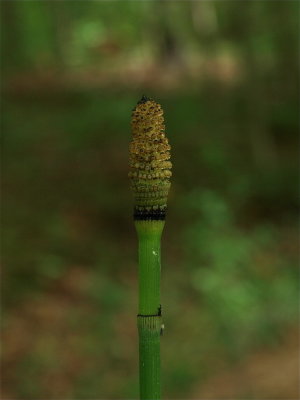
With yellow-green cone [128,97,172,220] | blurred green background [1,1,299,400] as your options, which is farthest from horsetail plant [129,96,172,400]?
blurred green background [1,1,299,400]

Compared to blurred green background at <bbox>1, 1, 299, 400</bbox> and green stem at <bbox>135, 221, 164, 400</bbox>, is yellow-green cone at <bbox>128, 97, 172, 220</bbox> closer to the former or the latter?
green stem at <bbox>135, 221, 164, 400</bbox>

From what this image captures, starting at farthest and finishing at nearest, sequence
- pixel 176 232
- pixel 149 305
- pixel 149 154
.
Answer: pixel 176 232 < pixel 149 305 < pixel 149 154

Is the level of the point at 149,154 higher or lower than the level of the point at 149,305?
higher

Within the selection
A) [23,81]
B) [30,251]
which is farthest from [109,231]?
[23,81]

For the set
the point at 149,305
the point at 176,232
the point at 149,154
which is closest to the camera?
the point at 149,154

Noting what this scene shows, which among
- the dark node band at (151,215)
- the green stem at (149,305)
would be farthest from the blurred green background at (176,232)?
the dark node band at (151,215)

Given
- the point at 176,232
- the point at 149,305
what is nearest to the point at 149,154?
the point at 149,305

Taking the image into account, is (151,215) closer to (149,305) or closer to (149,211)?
(149,211)

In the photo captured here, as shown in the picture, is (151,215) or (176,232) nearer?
(151,215)
